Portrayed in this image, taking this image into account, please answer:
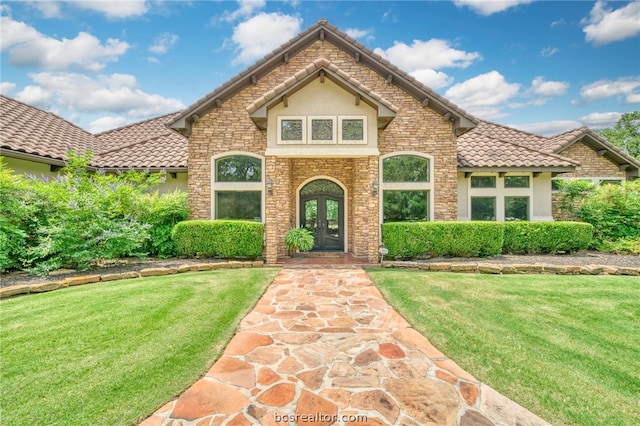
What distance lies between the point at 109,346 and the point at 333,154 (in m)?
7.53

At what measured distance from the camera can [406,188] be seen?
10664 millimetres

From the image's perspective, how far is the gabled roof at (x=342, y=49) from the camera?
10234mm

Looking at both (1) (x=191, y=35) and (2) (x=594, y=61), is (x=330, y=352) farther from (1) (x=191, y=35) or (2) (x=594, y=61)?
(2) (x=594, y=61)

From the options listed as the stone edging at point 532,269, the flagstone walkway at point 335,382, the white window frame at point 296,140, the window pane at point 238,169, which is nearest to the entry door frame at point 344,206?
the window pane at point 238,169

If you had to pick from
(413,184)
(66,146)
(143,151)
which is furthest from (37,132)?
(413,184)

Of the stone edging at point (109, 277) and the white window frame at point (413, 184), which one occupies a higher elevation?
the white window frame at point (413, 184)

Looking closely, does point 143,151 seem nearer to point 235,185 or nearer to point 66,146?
point 66,146

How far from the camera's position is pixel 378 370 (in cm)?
337

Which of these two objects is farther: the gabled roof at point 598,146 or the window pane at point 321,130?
the gabled roof at point 598,146

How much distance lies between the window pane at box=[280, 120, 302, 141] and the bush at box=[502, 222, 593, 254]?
27.6 ft

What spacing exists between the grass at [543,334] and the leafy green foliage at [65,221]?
26.1 ft

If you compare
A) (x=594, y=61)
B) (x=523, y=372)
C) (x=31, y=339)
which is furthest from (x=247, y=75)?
(x=594, y=61)

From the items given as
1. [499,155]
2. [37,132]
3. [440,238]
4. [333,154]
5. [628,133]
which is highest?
[628,133]

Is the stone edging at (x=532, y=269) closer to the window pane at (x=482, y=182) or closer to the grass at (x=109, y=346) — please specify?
the window pane at (x=482, y=182)
